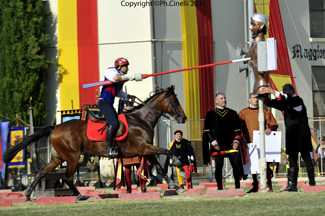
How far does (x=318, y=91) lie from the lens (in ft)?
92.7

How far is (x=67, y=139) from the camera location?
1171cm

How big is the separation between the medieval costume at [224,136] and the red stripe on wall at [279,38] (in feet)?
50.5

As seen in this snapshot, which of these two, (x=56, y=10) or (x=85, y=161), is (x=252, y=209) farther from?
(x=56, y=10)

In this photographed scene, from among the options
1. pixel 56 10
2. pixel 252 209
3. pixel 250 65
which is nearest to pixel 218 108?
pixel 250 65

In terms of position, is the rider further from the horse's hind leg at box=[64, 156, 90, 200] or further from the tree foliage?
the tree foliage

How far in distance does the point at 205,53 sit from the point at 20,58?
7.75m

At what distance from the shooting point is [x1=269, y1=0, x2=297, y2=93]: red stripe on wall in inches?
1029

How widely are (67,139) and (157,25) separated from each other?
535 inches

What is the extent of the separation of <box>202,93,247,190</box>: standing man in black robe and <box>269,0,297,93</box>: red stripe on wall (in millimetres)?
15391

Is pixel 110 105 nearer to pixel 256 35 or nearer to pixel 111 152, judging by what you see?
pixel 111 152

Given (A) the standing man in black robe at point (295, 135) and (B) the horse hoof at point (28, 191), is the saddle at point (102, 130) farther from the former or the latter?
(A) the standing man in black robe at point (295, 135)

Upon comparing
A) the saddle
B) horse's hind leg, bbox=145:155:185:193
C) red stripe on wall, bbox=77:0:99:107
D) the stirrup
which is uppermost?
red stripe on wall, bbox=77:0:99:107

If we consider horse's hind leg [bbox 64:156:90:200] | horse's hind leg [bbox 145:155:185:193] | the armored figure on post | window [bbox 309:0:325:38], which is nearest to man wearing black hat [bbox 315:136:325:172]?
window [bbox 309:0:325:38]

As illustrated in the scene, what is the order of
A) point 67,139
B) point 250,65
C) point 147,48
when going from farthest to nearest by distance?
point 147,48, point 67,139, point 250,65
